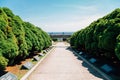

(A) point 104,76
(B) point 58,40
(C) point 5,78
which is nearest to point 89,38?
(A) point 104,76

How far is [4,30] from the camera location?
45.6ft

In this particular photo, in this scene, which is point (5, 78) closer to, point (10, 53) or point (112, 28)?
point (10, 53)

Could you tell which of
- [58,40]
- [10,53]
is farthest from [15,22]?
[58,40]

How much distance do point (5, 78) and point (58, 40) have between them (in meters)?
99.2

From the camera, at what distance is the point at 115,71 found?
14625mm

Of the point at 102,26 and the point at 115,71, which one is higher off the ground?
the point at 102,26

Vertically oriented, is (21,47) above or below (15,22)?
below

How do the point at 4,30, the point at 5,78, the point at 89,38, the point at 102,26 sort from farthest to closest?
the point at 89,38, the point at 102,26, the point at 4,30, the point at 5,78

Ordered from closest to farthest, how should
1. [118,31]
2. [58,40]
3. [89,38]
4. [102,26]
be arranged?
[118,31] → [102,26] → [89,38] → [58,40]

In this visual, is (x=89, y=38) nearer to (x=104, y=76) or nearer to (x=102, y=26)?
(x=102, y=26)

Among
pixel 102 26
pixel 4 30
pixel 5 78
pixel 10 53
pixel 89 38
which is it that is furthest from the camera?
pixel 89 38

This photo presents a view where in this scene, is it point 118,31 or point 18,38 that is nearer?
point 118,31

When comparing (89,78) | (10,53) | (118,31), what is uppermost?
(118,31)

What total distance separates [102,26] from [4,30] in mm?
7719
